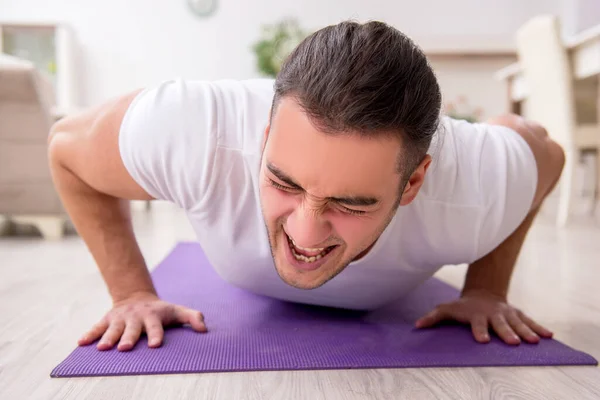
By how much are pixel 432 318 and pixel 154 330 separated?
1.73 feet

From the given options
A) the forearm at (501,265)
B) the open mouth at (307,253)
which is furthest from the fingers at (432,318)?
the open mouth at (307,253)

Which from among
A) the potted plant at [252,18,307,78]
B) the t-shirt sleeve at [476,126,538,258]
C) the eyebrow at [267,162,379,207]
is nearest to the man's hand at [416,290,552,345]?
the t-shirt sleeve at [476,126,538,258]

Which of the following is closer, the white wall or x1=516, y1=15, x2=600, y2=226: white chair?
x1=516, y1=15, x2=600, y2=226: white chair

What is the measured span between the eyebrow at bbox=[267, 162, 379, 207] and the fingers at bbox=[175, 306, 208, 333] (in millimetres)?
398

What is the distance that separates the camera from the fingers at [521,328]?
1089 millimetres

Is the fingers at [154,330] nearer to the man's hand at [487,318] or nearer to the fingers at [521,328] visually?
the man's hand at [487,318]

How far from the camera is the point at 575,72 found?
3.08 meters

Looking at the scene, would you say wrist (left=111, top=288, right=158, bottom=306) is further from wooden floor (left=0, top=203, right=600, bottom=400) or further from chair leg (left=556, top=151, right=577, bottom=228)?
chair leg (left=556, top=151, right=577, bottom=228)

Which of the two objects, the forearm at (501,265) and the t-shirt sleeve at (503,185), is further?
the forearm at (501,265)

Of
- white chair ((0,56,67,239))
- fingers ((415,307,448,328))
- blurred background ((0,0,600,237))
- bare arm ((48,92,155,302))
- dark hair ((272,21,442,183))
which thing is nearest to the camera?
dark hair ((272,21,442,183))

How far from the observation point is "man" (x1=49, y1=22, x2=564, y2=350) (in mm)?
812

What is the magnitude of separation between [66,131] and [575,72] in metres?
2.74

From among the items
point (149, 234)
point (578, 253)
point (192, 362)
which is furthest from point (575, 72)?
point (192, 362)

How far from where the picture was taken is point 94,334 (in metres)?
1.05
